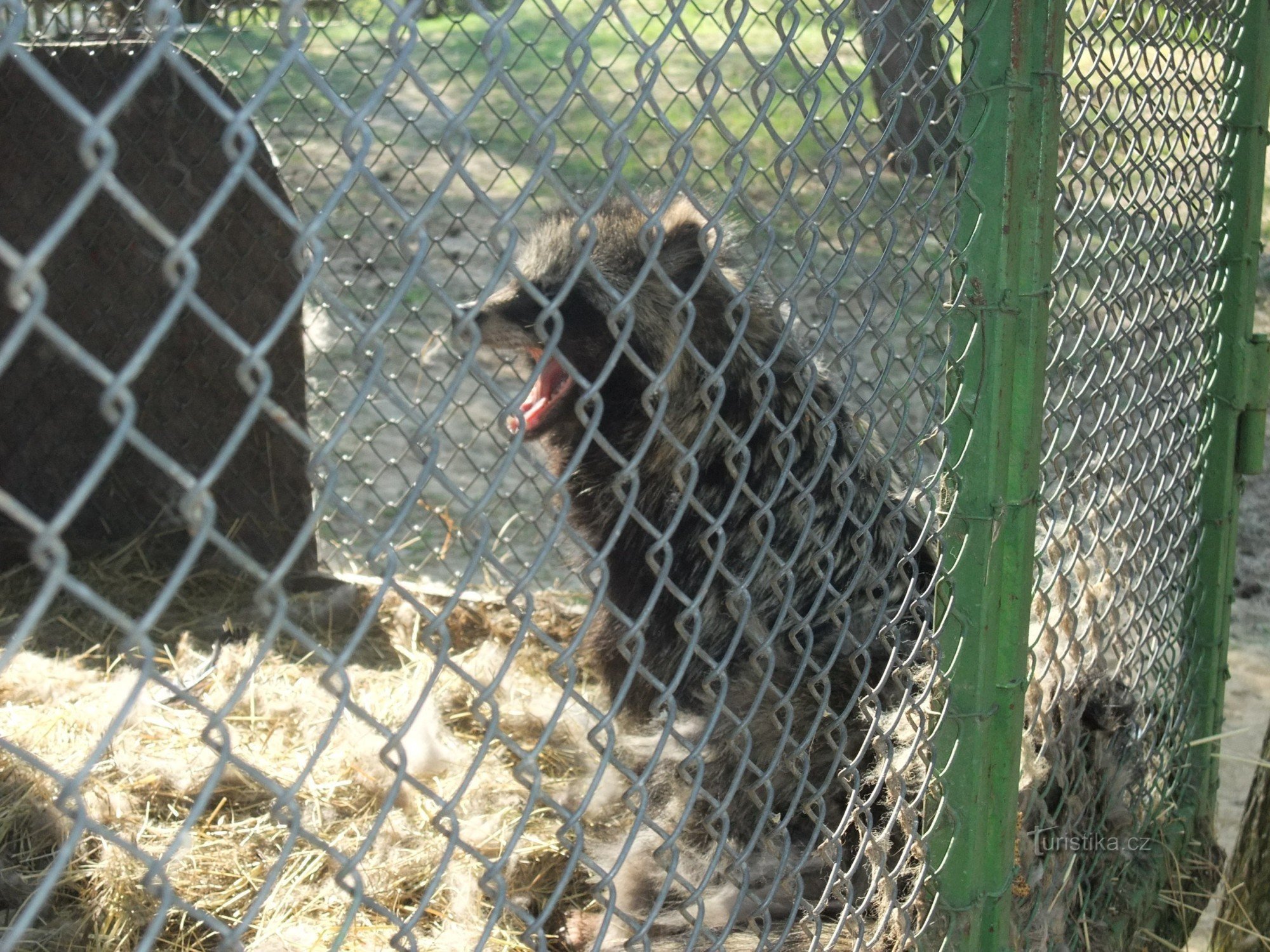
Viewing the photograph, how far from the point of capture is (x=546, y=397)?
11.3ft

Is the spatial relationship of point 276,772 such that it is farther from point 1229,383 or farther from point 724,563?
point 1229,383

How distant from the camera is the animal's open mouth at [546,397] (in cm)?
334

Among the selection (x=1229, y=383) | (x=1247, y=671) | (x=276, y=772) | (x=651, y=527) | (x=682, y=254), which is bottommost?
(x=276, y=772)

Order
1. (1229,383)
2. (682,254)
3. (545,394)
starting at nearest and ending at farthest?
1. (682,254)
2. (545,394)
3. (1229,383)

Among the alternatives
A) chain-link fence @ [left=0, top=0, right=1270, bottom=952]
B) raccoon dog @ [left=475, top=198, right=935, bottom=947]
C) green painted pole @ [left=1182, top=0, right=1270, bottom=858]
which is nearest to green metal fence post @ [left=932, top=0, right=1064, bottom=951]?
chain-link fence @ [left=0, top=0, right=1270, bottom=952]

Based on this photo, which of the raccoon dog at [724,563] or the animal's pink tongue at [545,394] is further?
the animal's pink tongue at [545,394]

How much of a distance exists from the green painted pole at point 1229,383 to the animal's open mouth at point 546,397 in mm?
2003

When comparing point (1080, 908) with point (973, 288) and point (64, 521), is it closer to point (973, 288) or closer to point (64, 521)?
point (973, 288)

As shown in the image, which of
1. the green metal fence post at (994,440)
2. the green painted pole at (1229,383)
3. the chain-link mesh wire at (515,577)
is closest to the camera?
the chain-link mesh wire at (515,577)

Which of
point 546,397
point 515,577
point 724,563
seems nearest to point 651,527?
point 515,577

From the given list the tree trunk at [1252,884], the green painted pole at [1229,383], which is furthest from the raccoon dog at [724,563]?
the tree trunk at [1252,884]

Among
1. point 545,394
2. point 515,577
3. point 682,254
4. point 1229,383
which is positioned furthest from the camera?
point 1229,383

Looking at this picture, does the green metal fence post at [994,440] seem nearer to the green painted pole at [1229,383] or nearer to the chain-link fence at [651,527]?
the chain-link fence at [651,527]

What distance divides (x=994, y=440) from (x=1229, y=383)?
70.3 inches
